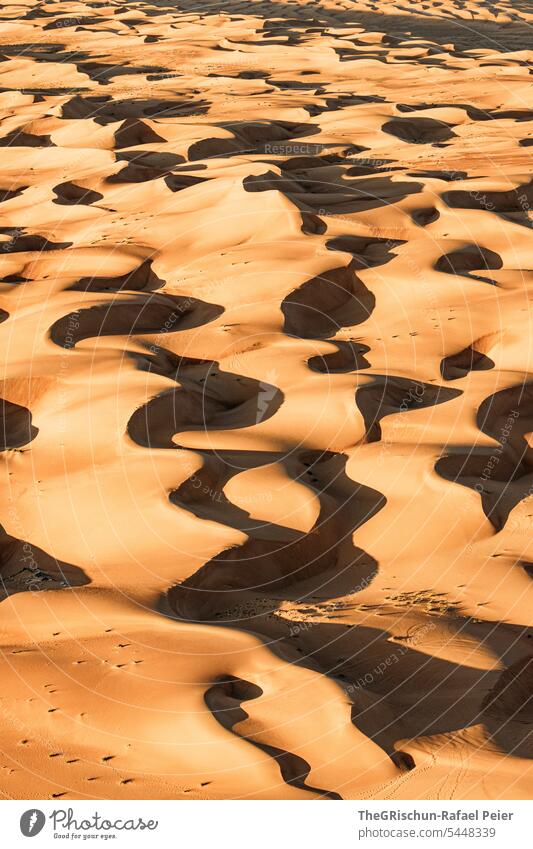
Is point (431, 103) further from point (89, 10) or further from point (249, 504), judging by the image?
point (89, 10)
